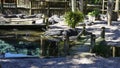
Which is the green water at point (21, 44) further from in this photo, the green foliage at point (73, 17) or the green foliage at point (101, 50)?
the green foliage at point (101, 50)

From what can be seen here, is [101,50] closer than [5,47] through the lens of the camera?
Yes

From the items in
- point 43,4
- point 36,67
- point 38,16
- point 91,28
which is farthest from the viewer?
point 43,4

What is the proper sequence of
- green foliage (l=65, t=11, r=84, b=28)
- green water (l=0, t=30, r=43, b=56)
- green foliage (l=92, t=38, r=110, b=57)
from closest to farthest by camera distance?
1. green foliage (l=92, t=38, r=110, b=57)
2. green water (l=0, t=30, r=43, b=56)
3. green foliage (l=65, t=11, r=84, b=28)

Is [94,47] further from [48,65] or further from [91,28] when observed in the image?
[91,28]

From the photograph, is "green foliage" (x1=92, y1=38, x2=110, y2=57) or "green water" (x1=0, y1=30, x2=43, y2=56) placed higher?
"green foliage" (x1=92, y1=38, x2=110, y2=57)

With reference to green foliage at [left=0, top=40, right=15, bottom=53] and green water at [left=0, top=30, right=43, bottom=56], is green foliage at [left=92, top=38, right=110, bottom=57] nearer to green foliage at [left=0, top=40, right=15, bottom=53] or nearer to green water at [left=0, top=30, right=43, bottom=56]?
green water at [left=0, top=30, right=43, bottom=56]

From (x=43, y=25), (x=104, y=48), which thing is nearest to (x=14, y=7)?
(x=43, y=25)

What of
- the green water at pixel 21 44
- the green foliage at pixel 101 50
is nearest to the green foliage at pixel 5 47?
the green water at pixel 21 44

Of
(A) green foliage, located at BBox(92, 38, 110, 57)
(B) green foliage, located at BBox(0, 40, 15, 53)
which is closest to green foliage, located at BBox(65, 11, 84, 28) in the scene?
(B) green foliage, located at BBox(0, 40, 15, 53)

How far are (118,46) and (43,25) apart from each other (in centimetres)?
1012

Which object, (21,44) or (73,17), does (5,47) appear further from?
(73,17)

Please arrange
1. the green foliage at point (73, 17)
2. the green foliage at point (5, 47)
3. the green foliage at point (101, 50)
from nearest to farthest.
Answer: the green foliage at point (101, 50)
the green foliage at point (5, 47)
the green foliage at point (73, 17)

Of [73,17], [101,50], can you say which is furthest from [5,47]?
[101,50]

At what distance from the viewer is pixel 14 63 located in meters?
12.9
